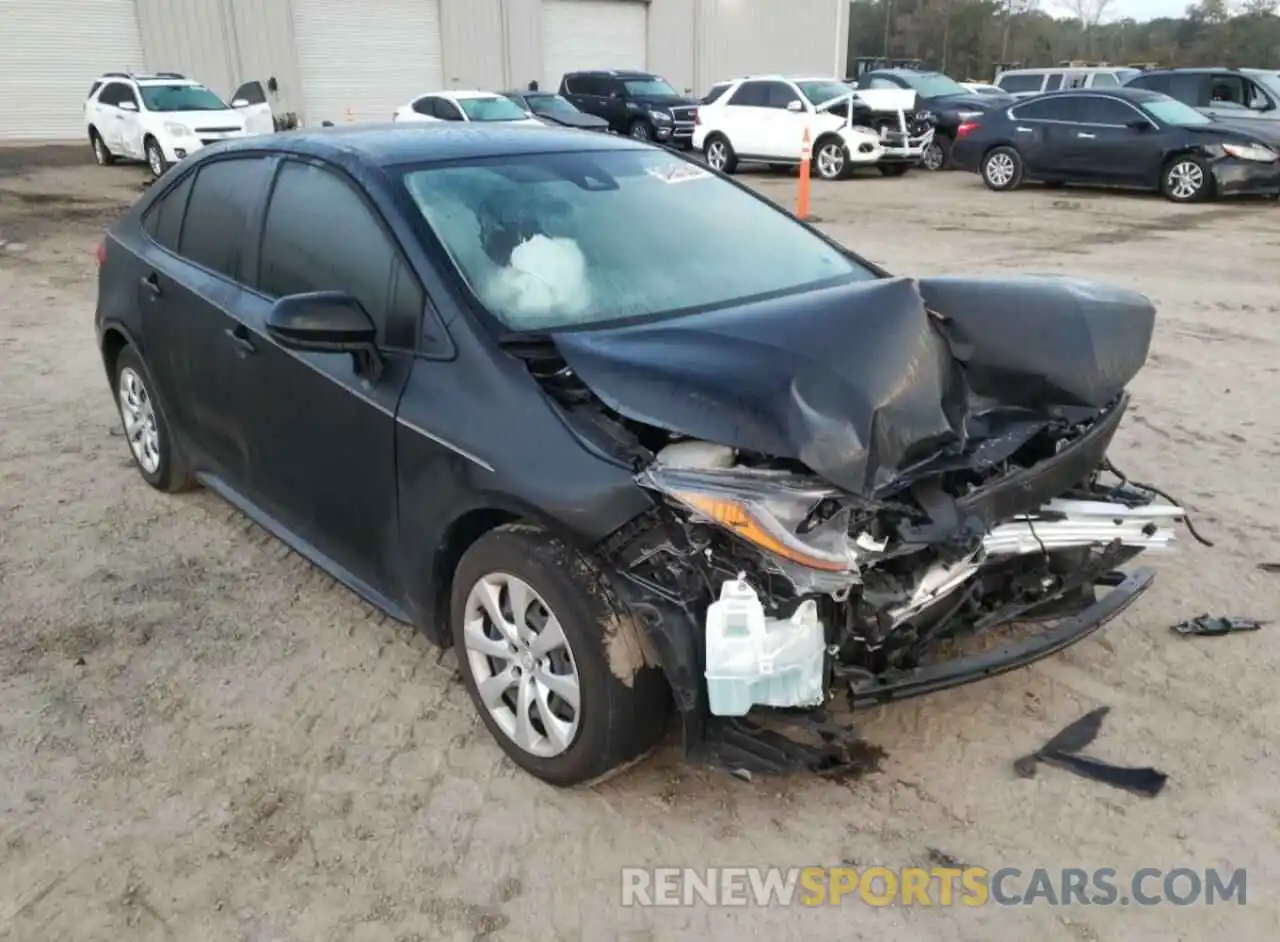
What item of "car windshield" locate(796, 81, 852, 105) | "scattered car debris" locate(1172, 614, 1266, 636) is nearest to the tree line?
"car windshield" locate(796, 81, 852, 105)

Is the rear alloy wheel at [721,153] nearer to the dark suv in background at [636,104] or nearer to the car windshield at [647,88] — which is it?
the dark suv in background at [636,104]

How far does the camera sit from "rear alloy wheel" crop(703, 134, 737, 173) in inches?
794

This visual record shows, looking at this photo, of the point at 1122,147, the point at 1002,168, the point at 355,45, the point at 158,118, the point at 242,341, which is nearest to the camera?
the point at 242,341

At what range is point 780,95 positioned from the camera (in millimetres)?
19375

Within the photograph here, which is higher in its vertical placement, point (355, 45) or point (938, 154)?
point (355, 45)

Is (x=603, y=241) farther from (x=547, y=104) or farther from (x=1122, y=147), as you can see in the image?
(x=547, y=104)

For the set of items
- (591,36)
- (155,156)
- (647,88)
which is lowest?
(155,156)

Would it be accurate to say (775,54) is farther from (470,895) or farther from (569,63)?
(470,895)

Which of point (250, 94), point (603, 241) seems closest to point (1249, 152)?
point (603, 241)

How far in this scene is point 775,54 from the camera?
3597 cm

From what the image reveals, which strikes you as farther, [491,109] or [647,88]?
[647,88]

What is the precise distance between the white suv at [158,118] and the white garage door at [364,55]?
8236 millimetres

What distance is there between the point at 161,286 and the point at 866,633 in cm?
330

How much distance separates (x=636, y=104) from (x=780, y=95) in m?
4.89
